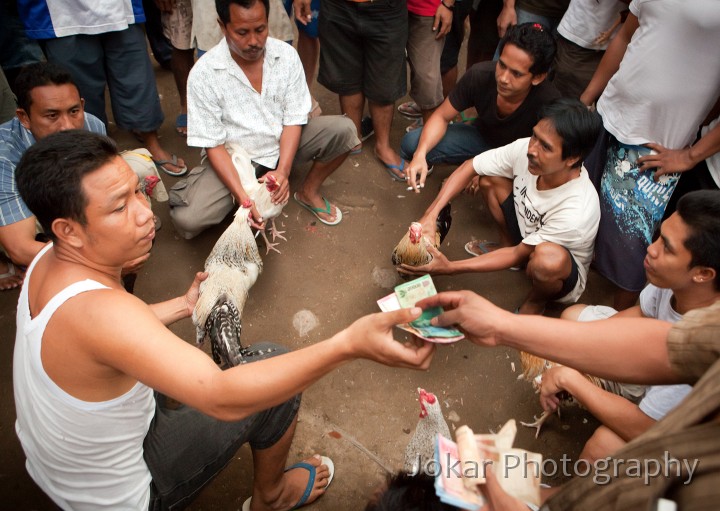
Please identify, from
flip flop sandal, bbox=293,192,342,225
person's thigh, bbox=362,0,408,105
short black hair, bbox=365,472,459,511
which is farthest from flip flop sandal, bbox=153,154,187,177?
short black hair, bbox=365,472,459,511

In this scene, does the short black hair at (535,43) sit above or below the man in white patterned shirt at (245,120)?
above

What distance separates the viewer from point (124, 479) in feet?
6.12

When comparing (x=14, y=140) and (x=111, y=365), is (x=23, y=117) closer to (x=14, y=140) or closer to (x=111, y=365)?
(x=14, y=140)

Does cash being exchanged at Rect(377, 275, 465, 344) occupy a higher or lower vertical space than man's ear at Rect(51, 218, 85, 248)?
lower

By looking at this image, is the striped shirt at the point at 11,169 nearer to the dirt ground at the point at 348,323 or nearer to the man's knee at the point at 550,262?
the dirt ground at the point at 348,323

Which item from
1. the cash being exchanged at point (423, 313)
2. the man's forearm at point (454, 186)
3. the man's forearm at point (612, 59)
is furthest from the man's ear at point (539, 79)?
the cash being exchanged at point (423, 313)

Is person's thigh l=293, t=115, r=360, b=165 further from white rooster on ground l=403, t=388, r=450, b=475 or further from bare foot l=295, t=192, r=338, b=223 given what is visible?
white rooster on ground l=403, t=388, r=450, b=475

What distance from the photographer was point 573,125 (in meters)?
2.92

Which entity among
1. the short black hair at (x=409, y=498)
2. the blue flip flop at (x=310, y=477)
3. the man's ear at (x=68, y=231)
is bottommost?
the blue flip flop at (x=310, y=477)

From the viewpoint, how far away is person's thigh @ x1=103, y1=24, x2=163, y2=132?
3707 millimetres

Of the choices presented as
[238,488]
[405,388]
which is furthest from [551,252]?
[238,488]

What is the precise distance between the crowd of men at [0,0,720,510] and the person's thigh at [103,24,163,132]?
1cm

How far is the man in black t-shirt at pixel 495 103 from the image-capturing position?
337cm

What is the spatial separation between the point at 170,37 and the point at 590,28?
10.3ft
